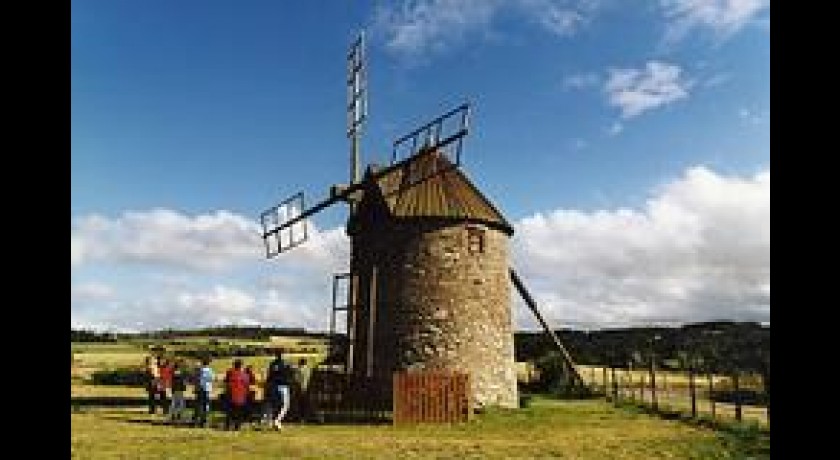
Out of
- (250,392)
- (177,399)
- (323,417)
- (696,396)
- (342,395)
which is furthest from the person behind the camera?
(696,396)

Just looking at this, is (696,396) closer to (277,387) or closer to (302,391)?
(302,391)

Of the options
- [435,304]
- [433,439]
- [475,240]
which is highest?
[475,240]

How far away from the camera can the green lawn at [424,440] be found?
18656mm

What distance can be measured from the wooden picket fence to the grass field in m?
0.66

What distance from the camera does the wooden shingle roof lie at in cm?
3141

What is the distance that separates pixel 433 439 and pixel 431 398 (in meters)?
5.55

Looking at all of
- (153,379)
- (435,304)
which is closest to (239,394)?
(153,379)

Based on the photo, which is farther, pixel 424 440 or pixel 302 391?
pixel 302 391

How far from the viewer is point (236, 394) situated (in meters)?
24.6

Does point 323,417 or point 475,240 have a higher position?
point 475,240
